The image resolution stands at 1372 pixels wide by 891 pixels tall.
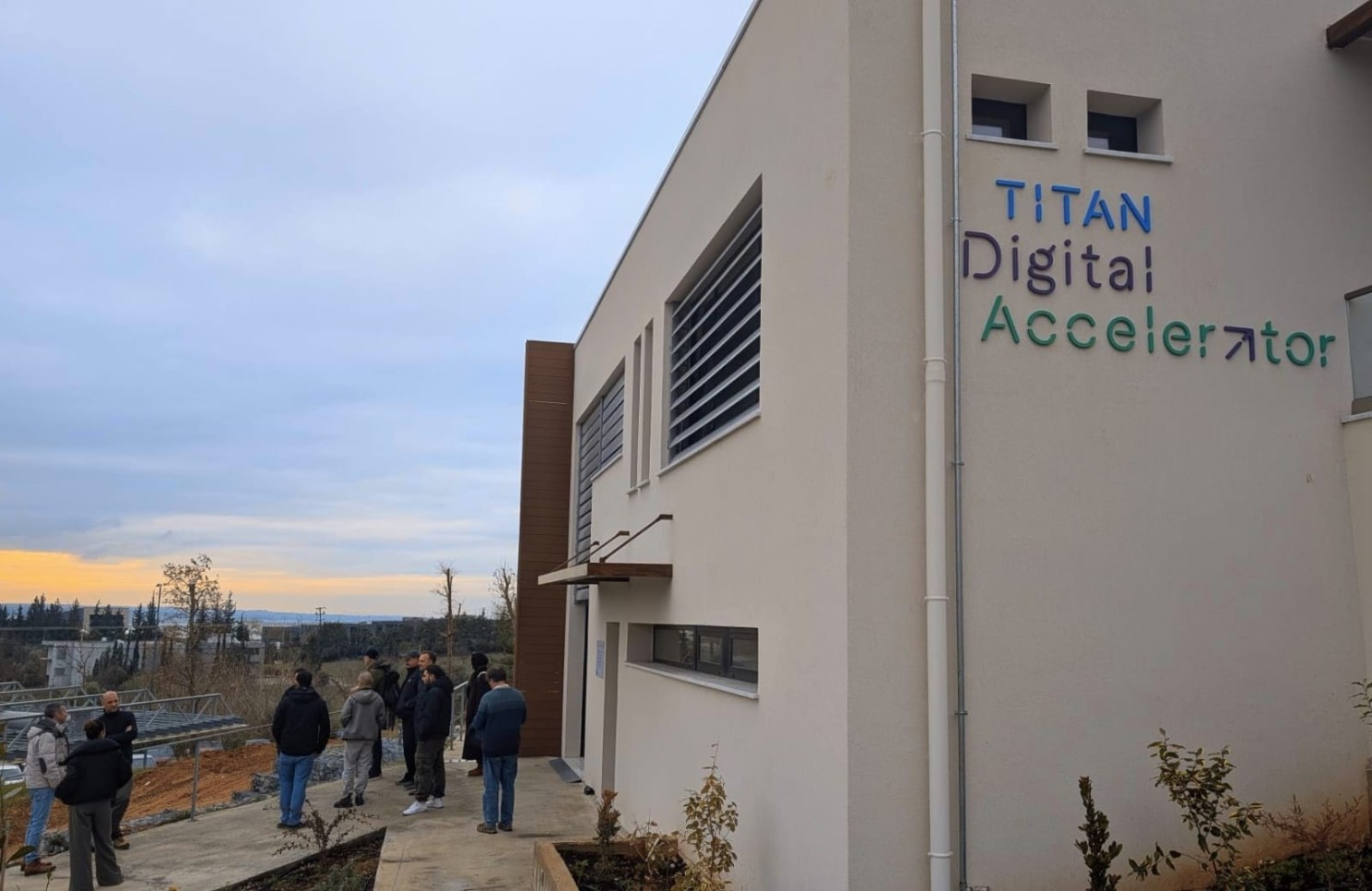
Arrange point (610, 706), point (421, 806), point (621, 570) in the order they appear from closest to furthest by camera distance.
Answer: point (621, 570), point (421, 806), point (610, 706)

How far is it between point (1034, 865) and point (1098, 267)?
348cm

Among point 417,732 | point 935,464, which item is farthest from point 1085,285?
point 417,732

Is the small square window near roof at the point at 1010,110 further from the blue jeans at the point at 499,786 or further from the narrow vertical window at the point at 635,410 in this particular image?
the blue jeans at the point at 499,786

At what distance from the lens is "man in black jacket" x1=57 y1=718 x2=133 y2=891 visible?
364 inches

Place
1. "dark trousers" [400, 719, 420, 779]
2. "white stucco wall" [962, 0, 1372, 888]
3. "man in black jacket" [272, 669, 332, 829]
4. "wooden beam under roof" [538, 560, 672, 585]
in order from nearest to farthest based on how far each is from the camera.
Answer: "white stucco wall" [962, 0, 1372, 888] < "wooden beam under roof" [538, 560, 672, 585] < "man in black jacket" [272, 669, 332, 829] < "dark trousers" [400, 719, 420, 779]

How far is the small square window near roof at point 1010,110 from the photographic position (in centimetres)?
657

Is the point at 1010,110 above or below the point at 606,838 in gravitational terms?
above

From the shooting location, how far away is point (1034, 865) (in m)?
5.71

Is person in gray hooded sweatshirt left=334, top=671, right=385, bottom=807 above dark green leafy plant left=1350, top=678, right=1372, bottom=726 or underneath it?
underneath

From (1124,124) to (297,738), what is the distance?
1012 cm

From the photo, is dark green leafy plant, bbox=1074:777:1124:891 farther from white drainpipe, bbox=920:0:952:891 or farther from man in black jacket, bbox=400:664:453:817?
man in black jacket, bbox=400:664:453:817

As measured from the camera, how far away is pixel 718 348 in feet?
30.6

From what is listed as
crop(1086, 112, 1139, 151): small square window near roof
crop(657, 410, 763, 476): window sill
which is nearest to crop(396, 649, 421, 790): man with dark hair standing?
crop(657, 410, 763, 476): window sill

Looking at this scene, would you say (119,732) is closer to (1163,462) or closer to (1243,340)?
(1163,462)
